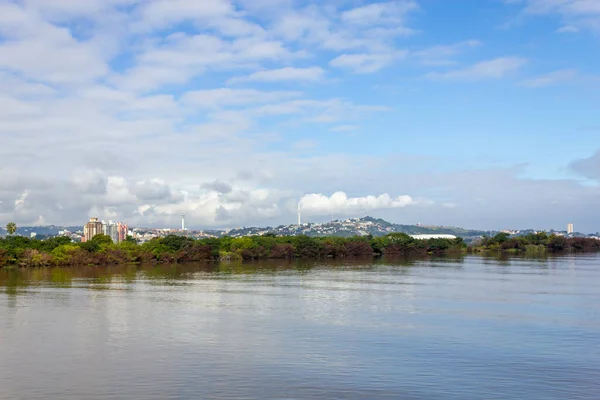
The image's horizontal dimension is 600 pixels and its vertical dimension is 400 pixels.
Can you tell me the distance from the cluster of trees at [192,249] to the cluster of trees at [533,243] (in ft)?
22.8

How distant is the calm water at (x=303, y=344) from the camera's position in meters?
15.8

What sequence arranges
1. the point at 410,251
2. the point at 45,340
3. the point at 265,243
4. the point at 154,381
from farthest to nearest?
the point at 410,251, the point at 265,243, the point at 45,340, the point at 154,381

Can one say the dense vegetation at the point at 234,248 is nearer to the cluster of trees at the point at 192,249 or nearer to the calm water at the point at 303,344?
the cluster of trees at the point at 192,249

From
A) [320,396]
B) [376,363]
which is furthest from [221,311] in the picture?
[320,396]

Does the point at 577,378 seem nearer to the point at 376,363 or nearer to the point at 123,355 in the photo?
the point at 376,363

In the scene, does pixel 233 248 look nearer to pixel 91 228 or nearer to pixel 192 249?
pixel 192 249

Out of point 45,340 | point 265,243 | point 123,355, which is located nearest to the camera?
point 123,355

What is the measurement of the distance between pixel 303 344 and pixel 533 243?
4442 inches

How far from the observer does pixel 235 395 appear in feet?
49.6

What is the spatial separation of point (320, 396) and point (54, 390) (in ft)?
23.0

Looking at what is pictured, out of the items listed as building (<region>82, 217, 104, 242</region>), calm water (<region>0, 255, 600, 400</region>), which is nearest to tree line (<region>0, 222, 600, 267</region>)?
calm water (<region>0, 255, 600, 400</region>)

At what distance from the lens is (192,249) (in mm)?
87125

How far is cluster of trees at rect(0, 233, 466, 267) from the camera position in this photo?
2854 inches

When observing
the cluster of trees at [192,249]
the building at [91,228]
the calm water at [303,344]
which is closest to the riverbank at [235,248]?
the cluster of trees at [192,249]
